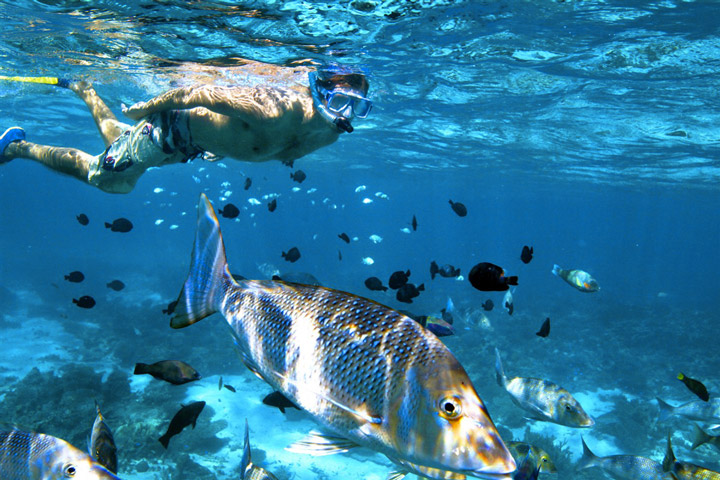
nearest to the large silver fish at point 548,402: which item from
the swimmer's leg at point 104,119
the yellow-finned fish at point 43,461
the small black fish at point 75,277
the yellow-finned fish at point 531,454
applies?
the yellow-finned fish at point 531,454

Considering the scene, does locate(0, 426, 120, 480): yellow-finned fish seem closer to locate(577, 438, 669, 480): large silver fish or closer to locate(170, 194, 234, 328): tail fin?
locate(170, 194, 234, 328): tail fin

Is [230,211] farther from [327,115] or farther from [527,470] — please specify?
[527,470]

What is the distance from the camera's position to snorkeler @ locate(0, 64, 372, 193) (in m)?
5.80

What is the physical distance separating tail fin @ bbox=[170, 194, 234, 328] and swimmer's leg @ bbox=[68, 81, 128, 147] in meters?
6.40

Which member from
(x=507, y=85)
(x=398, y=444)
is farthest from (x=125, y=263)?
(x=398, y=444)

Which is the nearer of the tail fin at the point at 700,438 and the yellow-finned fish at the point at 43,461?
the yellow-finned fish at the point at 43,461

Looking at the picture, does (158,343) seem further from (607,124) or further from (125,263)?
(125,263)

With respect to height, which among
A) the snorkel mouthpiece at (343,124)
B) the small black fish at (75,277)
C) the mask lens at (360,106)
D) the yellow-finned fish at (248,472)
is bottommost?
the small black fish at (75,277)

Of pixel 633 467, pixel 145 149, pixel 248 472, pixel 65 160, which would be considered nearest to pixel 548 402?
pixel 633 467

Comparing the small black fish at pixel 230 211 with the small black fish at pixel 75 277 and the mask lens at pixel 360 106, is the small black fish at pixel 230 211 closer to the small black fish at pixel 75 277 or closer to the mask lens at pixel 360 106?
the small black fish at pixel 75 277

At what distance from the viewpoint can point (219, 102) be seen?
5.52 m

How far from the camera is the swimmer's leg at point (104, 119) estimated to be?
7746 millimetres

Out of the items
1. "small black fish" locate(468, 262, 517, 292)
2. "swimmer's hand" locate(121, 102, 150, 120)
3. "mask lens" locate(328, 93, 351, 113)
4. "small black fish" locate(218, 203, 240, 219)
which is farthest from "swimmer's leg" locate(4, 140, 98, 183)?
"small black fish" locate(468, 262, 517, 292)

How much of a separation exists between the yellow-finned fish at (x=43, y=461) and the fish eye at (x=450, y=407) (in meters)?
2.34
